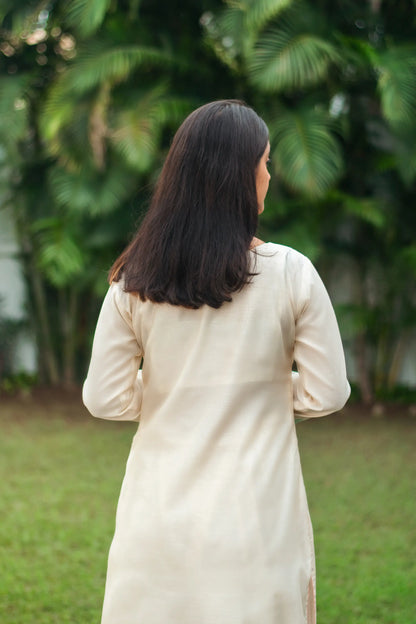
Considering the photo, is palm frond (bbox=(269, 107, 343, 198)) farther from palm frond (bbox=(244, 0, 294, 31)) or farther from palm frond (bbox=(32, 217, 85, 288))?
palm frond (bbox=(32, 217, 85, 288))

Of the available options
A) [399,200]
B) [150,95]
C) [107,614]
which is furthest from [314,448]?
[107,614]

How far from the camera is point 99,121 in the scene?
724 centimetres

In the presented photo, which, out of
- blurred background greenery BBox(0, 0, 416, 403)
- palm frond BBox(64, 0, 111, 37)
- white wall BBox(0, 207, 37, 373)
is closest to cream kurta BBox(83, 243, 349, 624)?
blurred background greenery BBox(0, 0, 416, 403)

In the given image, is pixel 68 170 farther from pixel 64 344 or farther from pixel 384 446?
pixel 384 446

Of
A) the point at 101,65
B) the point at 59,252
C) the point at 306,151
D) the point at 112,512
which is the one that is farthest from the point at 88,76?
the point at 112,512

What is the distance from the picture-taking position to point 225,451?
1.61m

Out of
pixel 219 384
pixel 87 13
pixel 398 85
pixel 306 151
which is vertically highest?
pixel 219 384

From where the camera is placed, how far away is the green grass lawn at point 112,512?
3623 mm

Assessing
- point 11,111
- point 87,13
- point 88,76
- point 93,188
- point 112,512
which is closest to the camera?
point 112,512

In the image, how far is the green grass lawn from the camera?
3623 millimetres

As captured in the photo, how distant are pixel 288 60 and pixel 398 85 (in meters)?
0.89

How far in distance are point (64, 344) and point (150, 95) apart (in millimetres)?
3227

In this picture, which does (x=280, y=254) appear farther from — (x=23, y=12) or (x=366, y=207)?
(x=23, y=12)

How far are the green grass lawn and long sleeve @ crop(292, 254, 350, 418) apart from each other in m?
2.09
